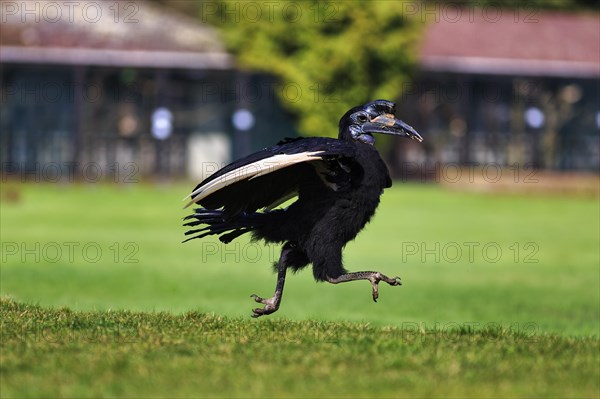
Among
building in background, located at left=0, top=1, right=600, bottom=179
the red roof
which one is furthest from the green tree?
the red roof

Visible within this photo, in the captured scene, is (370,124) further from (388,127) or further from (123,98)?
(123,98)

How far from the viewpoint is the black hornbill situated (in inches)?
308

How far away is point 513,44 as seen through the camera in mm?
42469

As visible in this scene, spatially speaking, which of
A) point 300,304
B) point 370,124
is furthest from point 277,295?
point 300,304

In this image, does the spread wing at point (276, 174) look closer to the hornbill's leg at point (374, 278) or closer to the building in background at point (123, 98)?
the hornbill's leg at point (374, 278)

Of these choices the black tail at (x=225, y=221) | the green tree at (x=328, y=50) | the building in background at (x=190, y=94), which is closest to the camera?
the black tail at (x=225, y=221)

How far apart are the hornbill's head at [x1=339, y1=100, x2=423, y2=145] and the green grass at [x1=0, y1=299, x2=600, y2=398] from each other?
1345 millimetres

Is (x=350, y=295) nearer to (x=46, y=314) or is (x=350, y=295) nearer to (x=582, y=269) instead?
(x=582, y=269)

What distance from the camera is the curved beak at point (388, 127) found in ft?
26.9

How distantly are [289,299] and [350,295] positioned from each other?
137cm

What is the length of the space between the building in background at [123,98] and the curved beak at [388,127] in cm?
2990

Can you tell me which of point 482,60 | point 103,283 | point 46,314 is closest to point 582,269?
point 103,283

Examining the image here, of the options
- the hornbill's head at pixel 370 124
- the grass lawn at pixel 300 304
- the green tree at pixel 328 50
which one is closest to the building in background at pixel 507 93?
the green tree at pixel 328 50

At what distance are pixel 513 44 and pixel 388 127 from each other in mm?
35264
